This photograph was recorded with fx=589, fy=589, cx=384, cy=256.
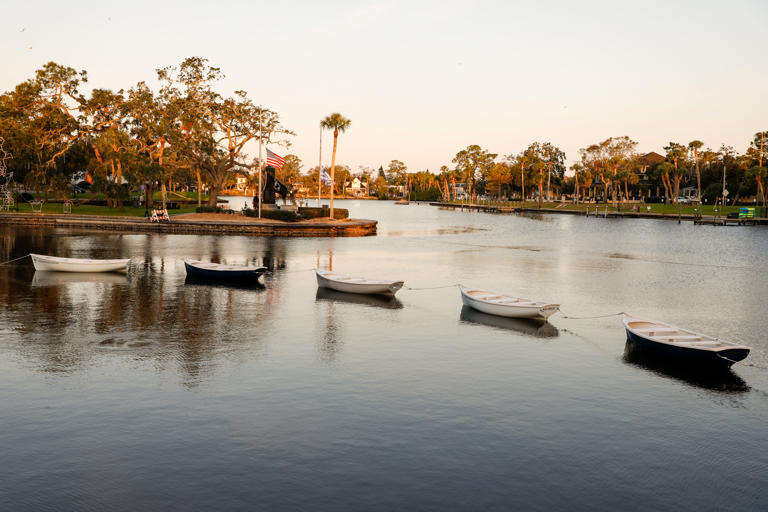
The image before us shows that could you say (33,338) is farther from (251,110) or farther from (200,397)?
(251,110)

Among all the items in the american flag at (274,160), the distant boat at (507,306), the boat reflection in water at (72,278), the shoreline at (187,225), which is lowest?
the boat reflection in water at (72,278)

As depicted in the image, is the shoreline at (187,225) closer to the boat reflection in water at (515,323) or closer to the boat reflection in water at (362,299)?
the boat reflection in water at (362,299)

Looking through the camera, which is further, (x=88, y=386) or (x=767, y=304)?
(x=767, y=304)

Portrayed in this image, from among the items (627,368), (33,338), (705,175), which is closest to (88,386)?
(33,338)

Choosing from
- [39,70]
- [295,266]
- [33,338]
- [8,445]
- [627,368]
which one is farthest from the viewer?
[39,70]

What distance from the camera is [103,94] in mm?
80000

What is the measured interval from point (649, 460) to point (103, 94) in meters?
84.8

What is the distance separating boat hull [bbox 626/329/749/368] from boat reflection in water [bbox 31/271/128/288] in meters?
26.1

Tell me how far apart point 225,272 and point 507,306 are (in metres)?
16.2

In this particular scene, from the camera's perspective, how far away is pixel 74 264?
34.5 meters

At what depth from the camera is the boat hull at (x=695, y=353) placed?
17.6 metres

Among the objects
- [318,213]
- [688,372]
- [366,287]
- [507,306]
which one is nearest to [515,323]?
[507,306]

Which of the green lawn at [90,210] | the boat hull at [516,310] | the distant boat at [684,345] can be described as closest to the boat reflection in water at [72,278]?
the boat hull at [516,310]

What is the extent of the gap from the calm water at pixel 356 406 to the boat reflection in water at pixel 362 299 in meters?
0.24
